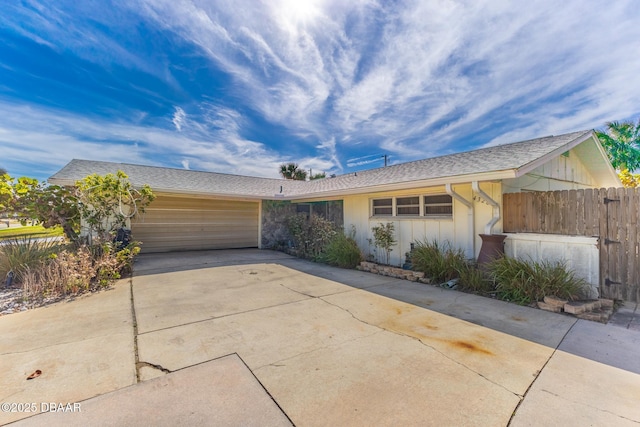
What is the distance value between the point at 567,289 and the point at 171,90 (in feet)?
41.1

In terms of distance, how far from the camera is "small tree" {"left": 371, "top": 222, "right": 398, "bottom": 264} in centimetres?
795

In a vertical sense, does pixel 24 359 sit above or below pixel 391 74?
below

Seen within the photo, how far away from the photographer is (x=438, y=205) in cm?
729

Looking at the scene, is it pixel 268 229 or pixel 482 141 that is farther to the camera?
pixel 482 141

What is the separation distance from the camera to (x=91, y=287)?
5.59 m

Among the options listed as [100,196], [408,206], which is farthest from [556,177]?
[100,196]

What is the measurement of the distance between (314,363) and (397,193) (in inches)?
245

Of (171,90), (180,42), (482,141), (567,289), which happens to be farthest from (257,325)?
(482,141)

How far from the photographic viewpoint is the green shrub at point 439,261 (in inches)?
245

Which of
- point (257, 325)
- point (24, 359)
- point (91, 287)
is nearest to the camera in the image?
point (24, 359)

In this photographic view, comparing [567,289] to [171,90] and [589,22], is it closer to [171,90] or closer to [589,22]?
[589,22]

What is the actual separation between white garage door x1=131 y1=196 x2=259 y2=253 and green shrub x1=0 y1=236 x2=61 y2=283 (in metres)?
3.56

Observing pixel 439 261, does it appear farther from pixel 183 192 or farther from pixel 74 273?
pixel 183 192

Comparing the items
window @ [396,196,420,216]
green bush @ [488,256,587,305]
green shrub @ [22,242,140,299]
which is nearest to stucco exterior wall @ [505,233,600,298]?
green bush @ [488,256,587,305]
